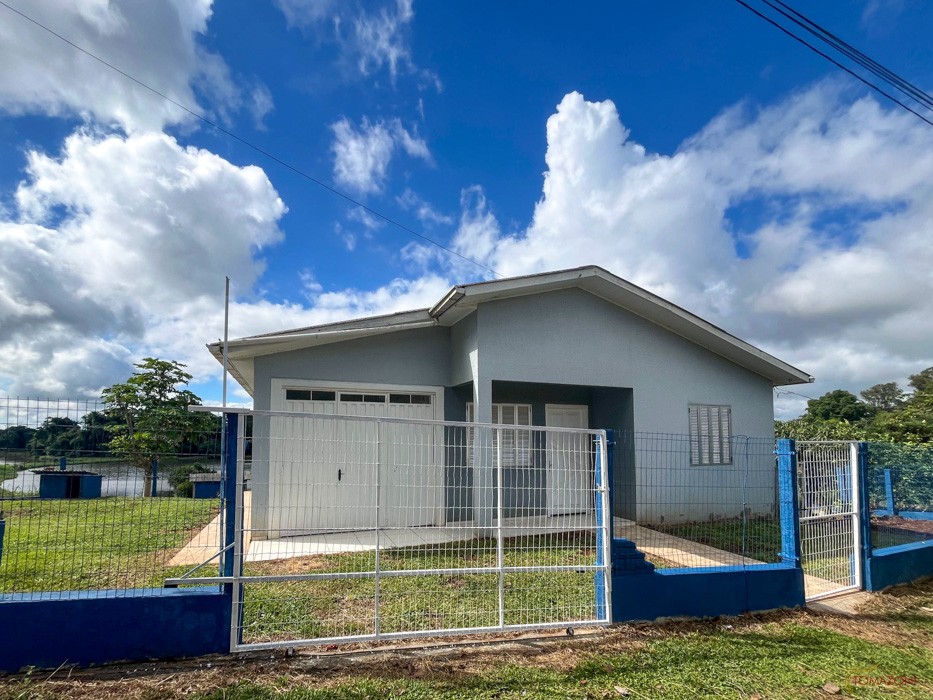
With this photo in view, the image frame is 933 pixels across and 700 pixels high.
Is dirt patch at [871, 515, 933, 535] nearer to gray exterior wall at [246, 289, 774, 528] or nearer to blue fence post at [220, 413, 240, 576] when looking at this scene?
gray exterior wall at [246, 289, 774, 528]

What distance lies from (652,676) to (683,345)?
8.25 meters

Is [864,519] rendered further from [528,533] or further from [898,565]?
[528,533]

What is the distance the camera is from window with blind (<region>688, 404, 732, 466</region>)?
37.1 ft

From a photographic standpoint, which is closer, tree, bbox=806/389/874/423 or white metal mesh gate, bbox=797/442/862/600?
white metal mesh gate, bbox=797/442/862/600

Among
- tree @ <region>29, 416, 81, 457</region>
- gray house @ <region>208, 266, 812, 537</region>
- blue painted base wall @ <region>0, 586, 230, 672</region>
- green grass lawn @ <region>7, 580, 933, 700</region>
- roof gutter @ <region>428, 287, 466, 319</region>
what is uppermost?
roof gutter @ <region>428, 287, 466, 319</region>

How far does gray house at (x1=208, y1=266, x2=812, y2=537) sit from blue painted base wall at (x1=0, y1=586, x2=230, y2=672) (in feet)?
13.0

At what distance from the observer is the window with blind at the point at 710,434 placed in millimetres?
11297

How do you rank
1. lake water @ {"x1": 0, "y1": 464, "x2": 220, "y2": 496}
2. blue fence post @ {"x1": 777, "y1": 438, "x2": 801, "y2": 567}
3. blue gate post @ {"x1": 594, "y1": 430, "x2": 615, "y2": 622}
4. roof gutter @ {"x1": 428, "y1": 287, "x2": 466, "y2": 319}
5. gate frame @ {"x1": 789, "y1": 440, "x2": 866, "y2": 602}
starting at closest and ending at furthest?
lake water @ {"x1": 0, "y1": 464, "x2": 220, "y2": 496} → blue gate post @ {"x1": 594, "y1": 430, "x2": 615, "y2": 622} → blue fence post @ {"x1": 777, "y1": 438, "x2": 801, "y2": 567} → gate frame @ {"x1": 789, "y1": 440, "x2": 866, "y2": 602} → roof gutter @ {"x1": 428, "y1": 287, "x2": 466, "y2": 319}

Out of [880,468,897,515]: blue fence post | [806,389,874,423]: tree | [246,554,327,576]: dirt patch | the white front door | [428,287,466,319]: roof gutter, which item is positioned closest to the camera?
the white front door

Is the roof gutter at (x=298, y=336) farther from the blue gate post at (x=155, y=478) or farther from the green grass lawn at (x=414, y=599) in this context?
the blue gate post at (x=155, y=478)

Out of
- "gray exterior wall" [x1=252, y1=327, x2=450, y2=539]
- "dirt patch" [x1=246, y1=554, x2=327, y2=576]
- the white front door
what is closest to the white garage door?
"gray exterior wall" [x1=252, y1=327, x2=450, y2=539]

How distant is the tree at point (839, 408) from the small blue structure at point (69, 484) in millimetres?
36843

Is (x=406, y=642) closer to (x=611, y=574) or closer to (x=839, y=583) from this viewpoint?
(x=611, y=574)

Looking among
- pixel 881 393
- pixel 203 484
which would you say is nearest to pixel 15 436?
pixel 203 484
